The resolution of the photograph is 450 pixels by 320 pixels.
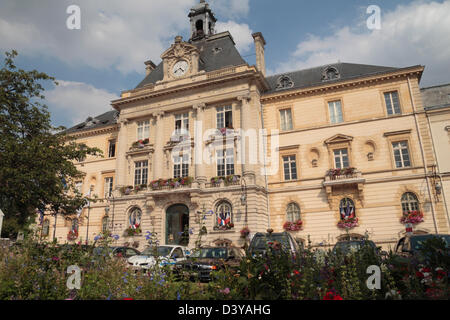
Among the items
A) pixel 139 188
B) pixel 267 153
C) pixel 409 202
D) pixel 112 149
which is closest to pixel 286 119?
pixel 267 153

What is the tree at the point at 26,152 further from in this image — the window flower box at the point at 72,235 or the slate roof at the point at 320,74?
the slate roof at the point at 320,74

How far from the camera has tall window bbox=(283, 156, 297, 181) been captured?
2617 centimetres

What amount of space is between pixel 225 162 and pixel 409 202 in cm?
1368

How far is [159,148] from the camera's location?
2856 centimetres

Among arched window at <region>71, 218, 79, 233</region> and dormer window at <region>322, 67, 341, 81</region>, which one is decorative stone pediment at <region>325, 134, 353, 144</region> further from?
arched window at <region>71, 218, 79, 233</region>

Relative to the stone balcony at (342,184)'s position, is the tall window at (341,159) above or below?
above

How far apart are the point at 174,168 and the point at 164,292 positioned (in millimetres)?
23327

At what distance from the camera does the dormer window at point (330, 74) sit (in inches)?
1075

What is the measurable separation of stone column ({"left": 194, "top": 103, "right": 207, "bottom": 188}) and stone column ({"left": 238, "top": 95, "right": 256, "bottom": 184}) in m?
3.43

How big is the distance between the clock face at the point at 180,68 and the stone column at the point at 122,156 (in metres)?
6.60

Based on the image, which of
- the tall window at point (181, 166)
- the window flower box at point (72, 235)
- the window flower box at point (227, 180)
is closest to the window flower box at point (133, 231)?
the tall window at point (181, 166)

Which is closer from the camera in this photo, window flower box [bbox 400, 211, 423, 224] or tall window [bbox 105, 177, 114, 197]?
window flower box [bbox 400, 211, 423, 224]

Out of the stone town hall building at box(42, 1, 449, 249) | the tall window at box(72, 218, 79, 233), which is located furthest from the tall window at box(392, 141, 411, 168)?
the tall window at box(72, 218, 79, 233)
